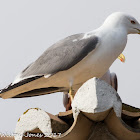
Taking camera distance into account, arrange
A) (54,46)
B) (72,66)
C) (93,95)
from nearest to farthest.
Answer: (93,95)
(72,66)
(54,46)

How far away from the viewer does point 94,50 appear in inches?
130

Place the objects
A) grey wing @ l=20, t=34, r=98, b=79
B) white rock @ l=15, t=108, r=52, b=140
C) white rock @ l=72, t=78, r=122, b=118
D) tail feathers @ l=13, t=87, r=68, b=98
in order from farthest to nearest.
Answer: tail feathers @ l=13, t=87, r=68, b=98, grey wing @ l=20, t=34, r=98, b=79, white rock @ l=15, t=108, r=52, b=140, white rock @ l=72, t=78, r=122, b=118

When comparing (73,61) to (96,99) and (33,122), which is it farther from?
(96,99)

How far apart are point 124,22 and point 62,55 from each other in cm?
67

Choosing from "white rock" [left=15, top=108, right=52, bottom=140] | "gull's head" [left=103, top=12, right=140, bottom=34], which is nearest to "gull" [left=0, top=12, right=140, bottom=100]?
"gull's head" [left=103, top=12, right=140, bottom=34]

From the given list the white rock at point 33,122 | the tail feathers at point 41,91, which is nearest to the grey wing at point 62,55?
the tail feathers at point 41,91

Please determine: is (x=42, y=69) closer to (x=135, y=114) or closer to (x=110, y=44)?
(x=110, y=44)

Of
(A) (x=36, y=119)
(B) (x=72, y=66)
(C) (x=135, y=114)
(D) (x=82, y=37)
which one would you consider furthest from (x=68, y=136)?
(D) (x=82, y=37)

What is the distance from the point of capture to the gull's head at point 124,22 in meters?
3.54

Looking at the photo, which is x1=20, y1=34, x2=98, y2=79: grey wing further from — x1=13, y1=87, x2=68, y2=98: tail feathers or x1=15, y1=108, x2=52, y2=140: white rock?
x1=15, y1=108, x2=52, y2=140: white rock

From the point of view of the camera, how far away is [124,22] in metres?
3.57

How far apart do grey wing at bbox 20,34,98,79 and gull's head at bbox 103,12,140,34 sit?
0.28m

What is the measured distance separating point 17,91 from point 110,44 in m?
0.90

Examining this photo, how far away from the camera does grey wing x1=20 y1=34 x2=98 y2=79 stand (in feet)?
10.8
